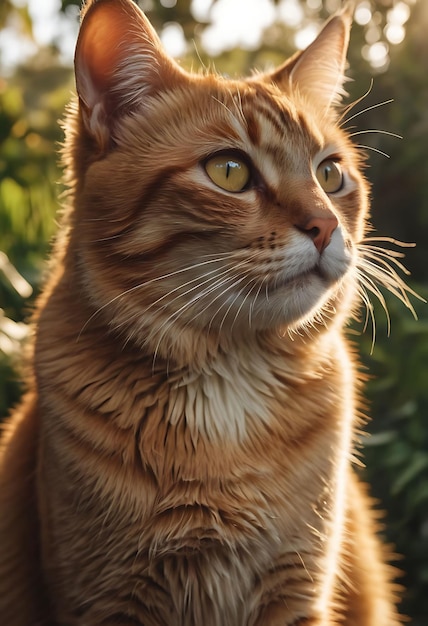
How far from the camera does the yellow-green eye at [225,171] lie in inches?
63.1

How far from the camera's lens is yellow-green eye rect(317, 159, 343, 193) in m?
1.82

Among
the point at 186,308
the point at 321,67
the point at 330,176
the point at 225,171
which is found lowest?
the point at 186,308

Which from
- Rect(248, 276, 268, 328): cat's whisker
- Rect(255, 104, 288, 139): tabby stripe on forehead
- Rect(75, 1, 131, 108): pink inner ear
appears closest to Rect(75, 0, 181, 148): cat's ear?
Rect(75, 1, 131, 108): pink inner ear

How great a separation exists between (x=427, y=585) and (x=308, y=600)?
1.25 metres

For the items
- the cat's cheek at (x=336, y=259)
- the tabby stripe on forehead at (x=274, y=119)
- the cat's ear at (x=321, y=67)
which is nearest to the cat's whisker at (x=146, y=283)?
the cat's cheek at (x=336, y=259)

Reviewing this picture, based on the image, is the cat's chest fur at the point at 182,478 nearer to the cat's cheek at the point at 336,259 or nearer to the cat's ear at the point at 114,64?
the cat's cheek at the point at 336,259

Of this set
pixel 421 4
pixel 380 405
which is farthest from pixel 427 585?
pixel 421 4

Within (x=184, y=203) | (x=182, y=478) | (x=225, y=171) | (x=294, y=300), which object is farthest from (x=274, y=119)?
(x=182, y=478)

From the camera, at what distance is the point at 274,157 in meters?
1.66

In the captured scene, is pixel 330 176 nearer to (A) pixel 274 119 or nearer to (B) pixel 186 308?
(A) pixel 274 119

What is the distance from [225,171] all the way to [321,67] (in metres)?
0.62

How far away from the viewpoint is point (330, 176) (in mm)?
1849

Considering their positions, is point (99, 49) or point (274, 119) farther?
point (274, 119)

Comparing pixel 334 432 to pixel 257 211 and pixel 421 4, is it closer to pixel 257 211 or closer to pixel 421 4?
pixel 257 211
